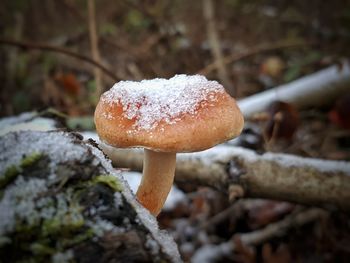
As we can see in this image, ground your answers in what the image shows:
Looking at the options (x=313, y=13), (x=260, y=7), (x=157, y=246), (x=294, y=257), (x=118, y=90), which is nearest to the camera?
(x=157, y=246)

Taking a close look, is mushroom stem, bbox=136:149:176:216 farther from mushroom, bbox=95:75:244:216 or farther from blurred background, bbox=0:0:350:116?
blurred background, bbox=0:0:350:116

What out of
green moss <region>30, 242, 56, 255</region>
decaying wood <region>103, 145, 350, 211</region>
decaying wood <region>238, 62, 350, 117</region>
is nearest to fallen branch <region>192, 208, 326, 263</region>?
decaying wood <region>103, 145, 350, 211</region>

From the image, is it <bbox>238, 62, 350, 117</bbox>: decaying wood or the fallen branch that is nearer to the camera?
the fallen branch

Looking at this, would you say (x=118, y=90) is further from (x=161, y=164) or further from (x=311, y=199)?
(x=311, y=199)

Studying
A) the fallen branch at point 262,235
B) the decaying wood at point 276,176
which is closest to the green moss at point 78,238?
the decaying wood at point 276,176

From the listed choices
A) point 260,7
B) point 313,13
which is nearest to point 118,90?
point 313,13

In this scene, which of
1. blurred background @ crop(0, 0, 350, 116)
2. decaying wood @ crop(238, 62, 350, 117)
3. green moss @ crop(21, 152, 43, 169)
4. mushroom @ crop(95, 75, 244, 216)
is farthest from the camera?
blurred background @ crop(0, 0, 350, 116)

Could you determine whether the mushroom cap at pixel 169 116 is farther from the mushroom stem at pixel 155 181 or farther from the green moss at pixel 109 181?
the mushroom stem at pixel 155 181

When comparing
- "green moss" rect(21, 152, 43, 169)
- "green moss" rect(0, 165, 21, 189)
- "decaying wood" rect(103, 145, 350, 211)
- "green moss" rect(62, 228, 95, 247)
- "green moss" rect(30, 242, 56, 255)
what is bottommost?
"green moss" rect(30, 242, 56, 255)
